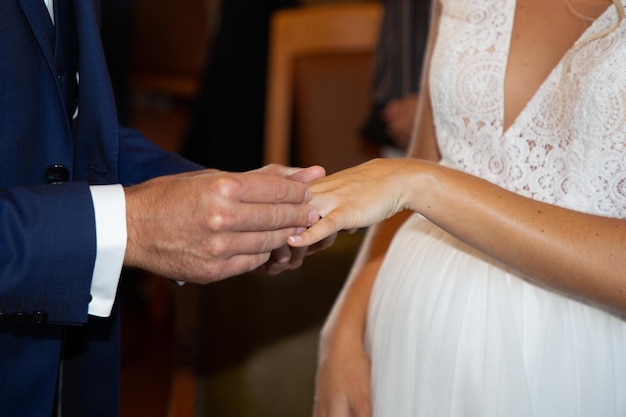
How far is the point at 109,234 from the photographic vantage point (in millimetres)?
1234

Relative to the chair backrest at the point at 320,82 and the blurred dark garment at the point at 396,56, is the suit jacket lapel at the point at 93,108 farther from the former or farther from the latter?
the blurred dark garment at the point at 396,56

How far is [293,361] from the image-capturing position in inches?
69.8

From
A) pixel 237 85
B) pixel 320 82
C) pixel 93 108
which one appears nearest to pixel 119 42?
pixel 237 85

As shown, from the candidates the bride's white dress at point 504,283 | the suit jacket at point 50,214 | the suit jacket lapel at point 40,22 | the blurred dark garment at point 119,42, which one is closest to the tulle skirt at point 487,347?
the bride's white dress at point 504,283

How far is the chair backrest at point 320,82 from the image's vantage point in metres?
2.76

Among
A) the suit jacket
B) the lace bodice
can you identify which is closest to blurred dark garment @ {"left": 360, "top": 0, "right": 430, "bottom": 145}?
the lace bodice

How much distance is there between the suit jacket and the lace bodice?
20.1 inches

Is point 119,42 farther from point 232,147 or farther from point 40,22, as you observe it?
point 40,22

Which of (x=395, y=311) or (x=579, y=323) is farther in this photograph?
(x=395, y=311)

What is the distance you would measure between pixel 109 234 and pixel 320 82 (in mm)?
1652

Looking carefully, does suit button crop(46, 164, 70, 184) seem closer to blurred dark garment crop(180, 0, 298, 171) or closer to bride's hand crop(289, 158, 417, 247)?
bride's hand crop(289, 158, 417, 247)

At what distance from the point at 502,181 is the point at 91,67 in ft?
2.40

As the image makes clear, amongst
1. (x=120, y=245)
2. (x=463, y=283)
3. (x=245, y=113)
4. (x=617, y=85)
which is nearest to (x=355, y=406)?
(x=463, y=283)

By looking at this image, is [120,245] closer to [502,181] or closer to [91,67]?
[91,67]
